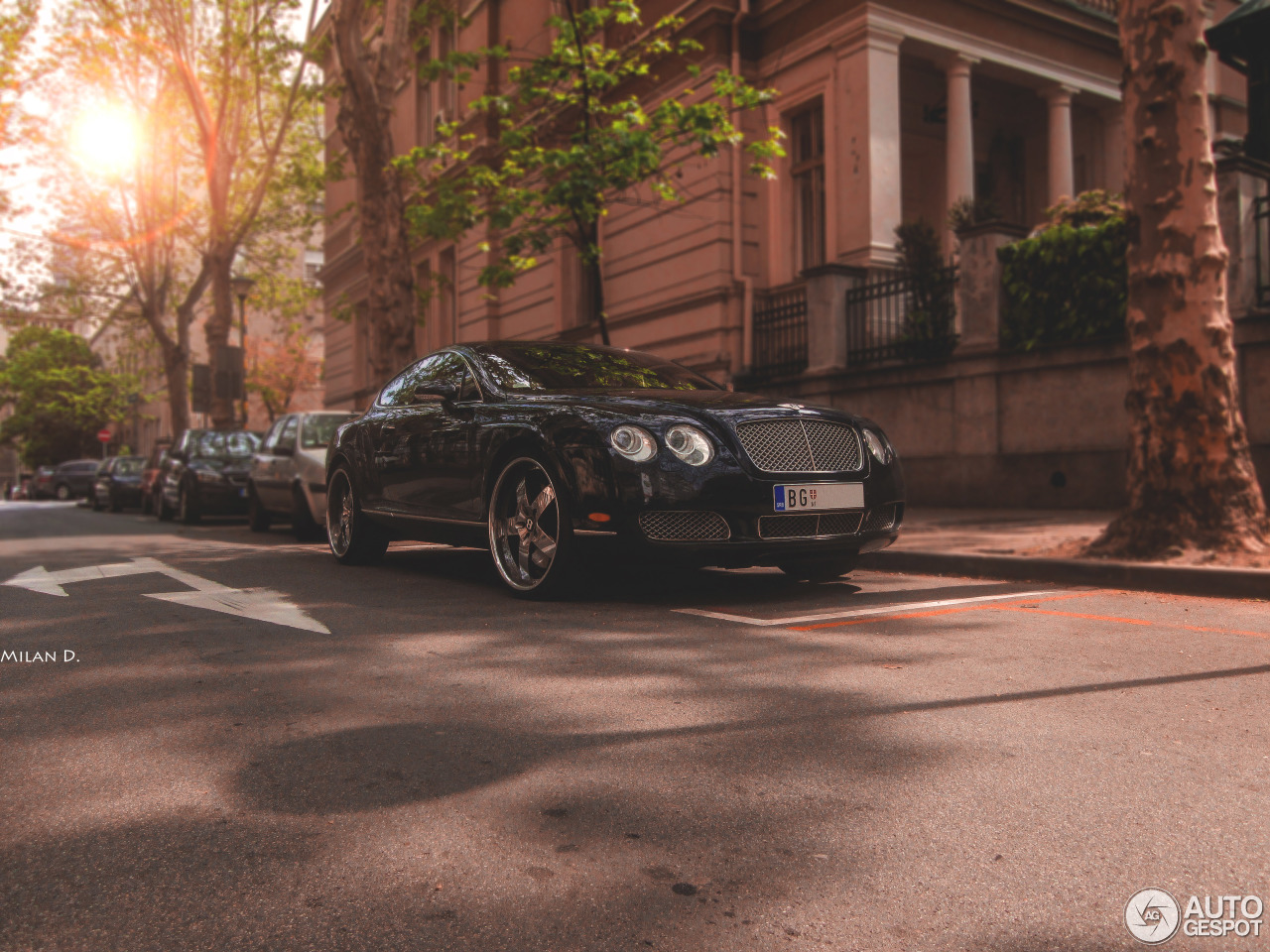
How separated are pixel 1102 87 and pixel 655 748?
18.9 meters

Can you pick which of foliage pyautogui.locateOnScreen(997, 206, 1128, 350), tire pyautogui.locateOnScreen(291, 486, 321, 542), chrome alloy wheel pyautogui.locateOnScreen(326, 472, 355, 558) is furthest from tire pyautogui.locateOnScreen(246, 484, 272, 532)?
foliage pyautogui.locateOnScreen(997, 206, 1128, 350)

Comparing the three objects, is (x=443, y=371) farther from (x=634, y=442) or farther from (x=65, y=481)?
(x=65, y=481)

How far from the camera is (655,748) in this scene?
308 cm

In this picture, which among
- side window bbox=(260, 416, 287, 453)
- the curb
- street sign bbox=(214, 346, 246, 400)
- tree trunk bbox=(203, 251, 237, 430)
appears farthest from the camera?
tree trunk bbox=(203, 251, 237, 430)

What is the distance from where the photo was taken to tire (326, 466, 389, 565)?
816cm

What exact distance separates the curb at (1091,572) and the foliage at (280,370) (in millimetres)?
46639

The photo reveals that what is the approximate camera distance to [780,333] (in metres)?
16.0

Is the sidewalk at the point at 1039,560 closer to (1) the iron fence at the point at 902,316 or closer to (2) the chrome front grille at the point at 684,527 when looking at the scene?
(2) the chrome front grille at the point at 684,527

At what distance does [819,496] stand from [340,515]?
4.33 meters

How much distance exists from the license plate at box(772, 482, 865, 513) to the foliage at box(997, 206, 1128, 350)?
253 inches

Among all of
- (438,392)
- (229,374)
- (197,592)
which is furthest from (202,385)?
(438,392)

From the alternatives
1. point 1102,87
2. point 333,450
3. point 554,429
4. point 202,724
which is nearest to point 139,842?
point 202,724

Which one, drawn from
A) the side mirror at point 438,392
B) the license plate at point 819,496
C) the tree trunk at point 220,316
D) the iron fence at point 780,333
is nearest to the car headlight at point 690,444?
the license plate at point 819,496

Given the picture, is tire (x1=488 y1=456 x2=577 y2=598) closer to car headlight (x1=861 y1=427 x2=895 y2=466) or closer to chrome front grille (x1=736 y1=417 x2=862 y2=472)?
chrome front grille (x1=736 y1=417 x2=862 y2=472)
